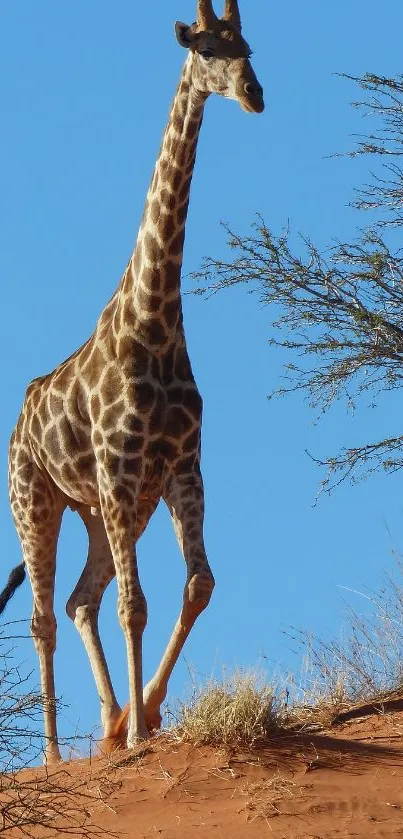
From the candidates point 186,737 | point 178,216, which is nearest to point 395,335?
point 178,216

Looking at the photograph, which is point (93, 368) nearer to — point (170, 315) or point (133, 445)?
point (170, 315)

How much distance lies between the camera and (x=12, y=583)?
12.1 metres

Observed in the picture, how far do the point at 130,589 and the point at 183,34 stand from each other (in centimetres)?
363

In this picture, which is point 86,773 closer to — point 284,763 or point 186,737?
point 186,737

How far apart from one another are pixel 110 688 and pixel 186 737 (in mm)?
1525

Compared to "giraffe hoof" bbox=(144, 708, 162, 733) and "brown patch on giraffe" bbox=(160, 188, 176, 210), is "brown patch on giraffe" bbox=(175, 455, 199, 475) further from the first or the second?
"brown patch on giraffe" bbox=(160, 188, 176, 210)

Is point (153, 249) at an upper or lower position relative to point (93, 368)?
upper

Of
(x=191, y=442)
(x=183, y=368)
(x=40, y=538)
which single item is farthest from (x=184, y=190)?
(x=40, y=538)

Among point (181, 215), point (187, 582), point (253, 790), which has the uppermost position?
point (181, 215)

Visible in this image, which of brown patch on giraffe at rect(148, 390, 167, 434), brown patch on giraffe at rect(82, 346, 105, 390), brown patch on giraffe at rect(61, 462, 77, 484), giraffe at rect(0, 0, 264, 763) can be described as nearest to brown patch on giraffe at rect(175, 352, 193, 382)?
giraffe at rect(0, 0, 264, 763)

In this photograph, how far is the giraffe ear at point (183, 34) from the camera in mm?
10000

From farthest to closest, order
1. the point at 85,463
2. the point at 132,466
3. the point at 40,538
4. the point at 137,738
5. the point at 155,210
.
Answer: the point at 40,538
the point at 85,463
the point at 155,210
the point at 132,466
the point at 137,738

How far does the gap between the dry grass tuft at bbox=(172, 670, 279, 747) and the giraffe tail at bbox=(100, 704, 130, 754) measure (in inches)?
34.0

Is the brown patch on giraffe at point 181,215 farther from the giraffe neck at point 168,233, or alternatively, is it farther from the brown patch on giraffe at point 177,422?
the brown patch on giraffe at point 177,422
